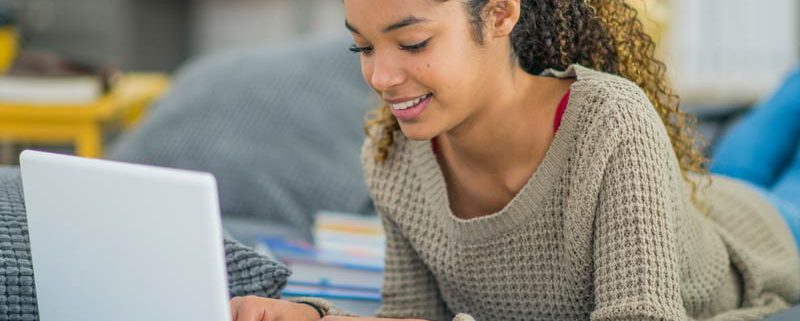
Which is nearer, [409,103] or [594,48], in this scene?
[409,103]

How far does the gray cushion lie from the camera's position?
2254 mm

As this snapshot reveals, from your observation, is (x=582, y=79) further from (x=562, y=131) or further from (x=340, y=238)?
(x=340, y=238)

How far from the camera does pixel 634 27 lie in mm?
1422

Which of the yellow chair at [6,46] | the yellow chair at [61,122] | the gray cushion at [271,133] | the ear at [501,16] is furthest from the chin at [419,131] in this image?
the yellow chair at [6,46]

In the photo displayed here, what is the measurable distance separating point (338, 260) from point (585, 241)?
70 centimetres

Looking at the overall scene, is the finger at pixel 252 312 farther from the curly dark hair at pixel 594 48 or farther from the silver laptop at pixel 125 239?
the curly dark hair at pixel 594 48

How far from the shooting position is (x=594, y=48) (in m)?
1.39

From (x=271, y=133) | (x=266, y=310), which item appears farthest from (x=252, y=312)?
(x=271, y=133)

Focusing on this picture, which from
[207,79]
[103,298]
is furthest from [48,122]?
[103,298]

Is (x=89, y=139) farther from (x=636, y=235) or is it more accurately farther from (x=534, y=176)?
(x=636, y=235)

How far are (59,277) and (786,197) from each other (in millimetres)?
1424

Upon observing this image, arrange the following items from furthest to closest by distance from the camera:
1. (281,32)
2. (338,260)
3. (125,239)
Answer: (281,32) < (338,260) < (125,239)

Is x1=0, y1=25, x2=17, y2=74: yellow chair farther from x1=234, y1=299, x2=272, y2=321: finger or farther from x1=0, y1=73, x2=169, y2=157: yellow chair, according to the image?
x1=234, y1=299, x2=272, y2=321: finger

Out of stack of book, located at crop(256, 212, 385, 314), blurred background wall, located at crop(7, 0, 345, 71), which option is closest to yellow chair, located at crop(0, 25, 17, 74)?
stack of book, located at crop(256, 212, 385, 314)
